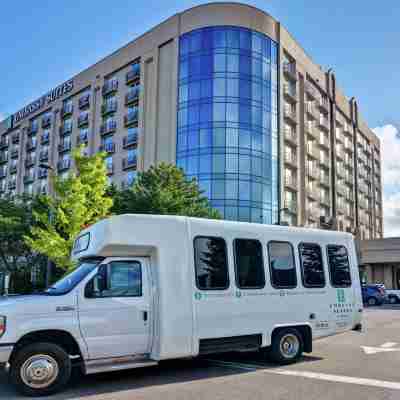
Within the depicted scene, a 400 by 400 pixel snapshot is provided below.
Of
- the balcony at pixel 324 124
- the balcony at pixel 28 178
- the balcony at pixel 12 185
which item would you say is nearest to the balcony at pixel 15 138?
the balcony at pixel 12 185

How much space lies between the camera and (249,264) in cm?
935

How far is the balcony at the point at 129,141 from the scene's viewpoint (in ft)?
166

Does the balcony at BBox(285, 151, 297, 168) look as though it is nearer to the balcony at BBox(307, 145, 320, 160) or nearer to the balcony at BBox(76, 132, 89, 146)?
the balcony at BBox(307, 145, 320, 160)

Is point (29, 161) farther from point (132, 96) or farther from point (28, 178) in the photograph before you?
point (132, 96)

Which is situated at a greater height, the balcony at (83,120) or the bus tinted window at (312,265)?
the balcony at (83,120)

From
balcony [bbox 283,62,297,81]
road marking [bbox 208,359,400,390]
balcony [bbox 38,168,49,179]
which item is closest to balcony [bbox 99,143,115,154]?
balcony [bbox 38,168,49,179]

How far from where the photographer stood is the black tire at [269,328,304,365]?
30.7 feet

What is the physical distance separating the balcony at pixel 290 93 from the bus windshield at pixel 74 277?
43.3 metres

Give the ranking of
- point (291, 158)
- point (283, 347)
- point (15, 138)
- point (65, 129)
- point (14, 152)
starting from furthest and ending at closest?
point (14, 152)
point (15, 138)
point (65, 129)
point (291, 158)
point (283, 347)

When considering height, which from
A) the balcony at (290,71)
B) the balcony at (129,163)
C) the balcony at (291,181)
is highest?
the balcony at (290,71)

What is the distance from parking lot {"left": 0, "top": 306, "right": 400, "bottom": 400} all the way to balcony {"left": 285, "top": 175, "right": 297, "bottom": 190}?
38.1 m

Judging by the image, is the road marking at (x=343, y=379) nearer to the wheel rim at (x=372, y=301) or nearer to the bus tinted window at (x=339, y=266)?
the bus tinted window at (x=339, y=266)

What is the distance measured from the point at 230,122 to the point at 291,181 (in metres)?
11.6

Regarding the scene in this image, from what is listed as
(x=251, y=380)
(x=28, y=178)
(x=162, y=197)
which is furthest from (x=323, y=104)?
(x=251, y=380)
